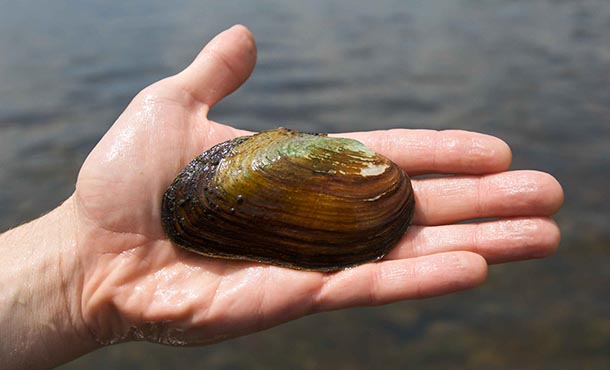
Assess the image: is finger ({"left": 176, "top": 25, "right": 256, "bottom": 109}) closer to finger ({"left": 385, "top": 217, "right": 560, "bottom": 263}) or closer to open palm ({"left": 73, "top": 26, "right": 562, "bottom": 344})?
open palm ({"left": 73, "top": 26, "right": 562, "bottom": 344})

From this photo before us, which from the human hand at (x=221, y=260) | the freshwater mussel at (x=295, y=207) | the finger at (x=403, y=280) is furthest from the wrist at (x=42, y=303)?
the finger at (x=403, y=280)

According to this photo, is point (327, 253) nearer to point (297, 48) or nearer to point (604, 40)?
point (297, 48)

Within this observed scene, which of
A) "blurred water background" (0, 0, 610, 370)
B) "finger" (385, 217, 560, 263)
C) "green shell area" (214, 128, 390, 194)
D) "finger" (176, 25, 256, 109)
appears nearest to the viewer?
"finger" (385, 217, 560, 263)

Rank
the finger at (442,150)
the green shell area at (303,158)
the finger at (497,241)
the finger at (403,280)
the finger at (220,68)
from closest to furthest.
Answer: the finger at (403,280) < the finger at (497,241) < the green shell area at (303,158) < the finger at (442,150) < the finger at (220,68)

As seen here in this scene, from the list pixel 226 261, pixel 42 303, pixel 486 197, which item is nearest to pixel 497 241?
pixel 486 197

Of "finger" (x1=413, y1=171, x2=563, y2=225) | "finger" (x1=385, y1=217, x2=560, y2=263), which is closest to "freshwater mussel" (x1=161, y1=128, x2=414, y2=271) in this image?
"finger" (x1=385, y1=217, x2=560, y2=263)

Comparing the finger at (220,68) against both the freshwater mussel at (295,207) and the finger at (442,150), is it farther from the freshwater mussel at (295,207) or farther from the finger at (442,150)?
the finger at (442,150)

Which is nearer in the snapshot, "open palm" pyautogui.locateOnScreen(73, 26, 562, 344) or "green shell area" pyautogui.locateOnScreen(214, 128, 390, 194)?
"open palm" pyautogui.locateOnScreen(73, 26, 562, 344)
